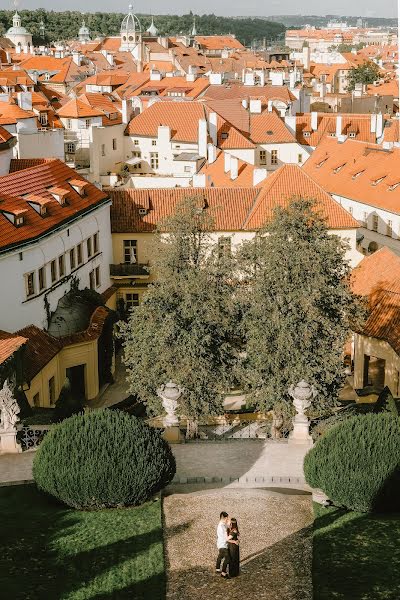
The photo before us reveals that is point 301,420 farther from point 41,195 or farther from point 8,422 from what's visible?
point 41,195

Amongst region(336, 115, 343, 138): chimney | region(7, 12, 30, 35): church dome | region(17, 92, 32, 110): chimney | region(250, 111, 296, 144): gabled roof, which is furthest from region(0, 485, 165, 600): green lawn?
region(7, 12, 30, 35): church dome

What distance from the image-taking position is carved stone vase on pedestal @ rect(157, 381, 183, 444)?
23844mm

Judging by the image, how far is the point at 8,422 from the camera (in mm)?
22391

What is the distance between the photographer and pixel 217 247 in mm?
28391

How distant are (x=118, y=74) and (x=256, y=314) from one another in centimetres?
9439

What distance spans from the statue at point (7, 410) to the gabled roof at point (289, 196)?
2049cm

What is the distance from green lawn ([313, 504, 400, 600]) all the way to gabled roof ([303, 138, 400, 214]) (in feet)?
110

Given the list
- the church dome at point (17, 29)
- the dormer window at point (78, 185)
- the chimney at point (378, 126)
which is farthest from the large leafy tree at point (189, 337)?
the church dome at point (17, 29)

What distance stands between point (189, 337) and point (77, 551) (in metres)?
9.89

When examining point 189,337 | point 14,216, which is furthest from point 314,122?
point 189,337

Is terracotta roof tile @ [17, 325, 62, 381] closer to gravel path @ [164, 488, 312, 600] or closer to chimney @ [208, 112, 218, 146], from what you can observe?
gravel path @ [164, 488, 312, 600]

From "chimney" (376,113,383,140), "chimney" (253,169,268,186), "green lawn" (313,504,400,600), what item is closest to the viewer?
"green lawn" (313,504,400,600)

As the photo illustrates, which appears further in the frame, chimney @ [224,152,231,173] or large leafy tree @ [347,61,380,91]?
large leafy tree @ [347,61,380,91]

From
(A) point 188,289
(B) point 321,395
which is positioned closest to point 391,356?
(B) point 321,395
